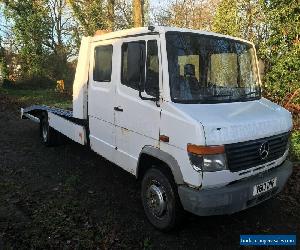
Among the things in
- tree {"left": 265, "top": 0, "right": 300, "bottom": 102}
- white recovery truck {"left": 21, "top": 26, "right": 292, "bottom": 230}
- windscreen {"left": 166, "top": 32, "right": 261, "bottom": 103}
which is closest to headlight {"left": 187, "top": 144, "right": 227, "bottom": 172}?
white recovery truck {"left": 21, "top": 26, "right": 292, "bottom": 230}

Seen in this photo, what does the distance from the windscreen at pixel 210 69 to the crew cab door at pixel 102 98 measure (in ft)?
4.08

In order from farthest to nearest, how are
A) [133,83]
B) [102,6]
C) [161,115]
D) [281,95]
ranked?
[102,6] < [281,95] < [133,83] < [161,115]

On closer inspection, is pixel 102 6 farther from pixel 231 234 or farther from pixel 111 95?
pixel 231 234

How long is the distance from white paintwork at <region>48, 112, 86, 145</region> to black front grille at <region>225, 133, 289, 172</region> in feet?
10.9

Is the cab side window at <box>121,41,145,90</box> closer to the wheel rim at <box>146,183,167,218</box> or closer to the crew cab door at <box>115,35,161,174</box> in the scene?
the crew cab door at <box>115,35,161,174</box>

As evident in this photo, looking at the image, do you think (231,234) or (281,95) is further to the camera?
(281,95)

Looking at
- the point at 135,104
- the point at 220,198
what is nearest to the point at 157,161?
the point at 135,104

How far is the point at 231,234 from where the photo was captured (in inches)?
189

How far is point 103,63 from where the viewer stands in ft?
19.6

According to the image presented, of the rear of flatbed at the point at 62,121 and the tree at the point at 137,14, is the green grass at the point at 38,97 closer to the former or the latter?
the tree at the point at 137,14

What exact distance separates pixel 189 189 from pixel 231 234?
3.77 ft

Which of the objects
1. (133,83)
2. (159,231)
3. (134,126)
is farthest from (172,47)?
(159,231)

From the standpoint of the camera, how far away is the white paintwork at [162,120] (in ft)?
13.5

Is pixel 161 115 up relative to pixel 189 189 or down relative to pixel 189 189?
up
